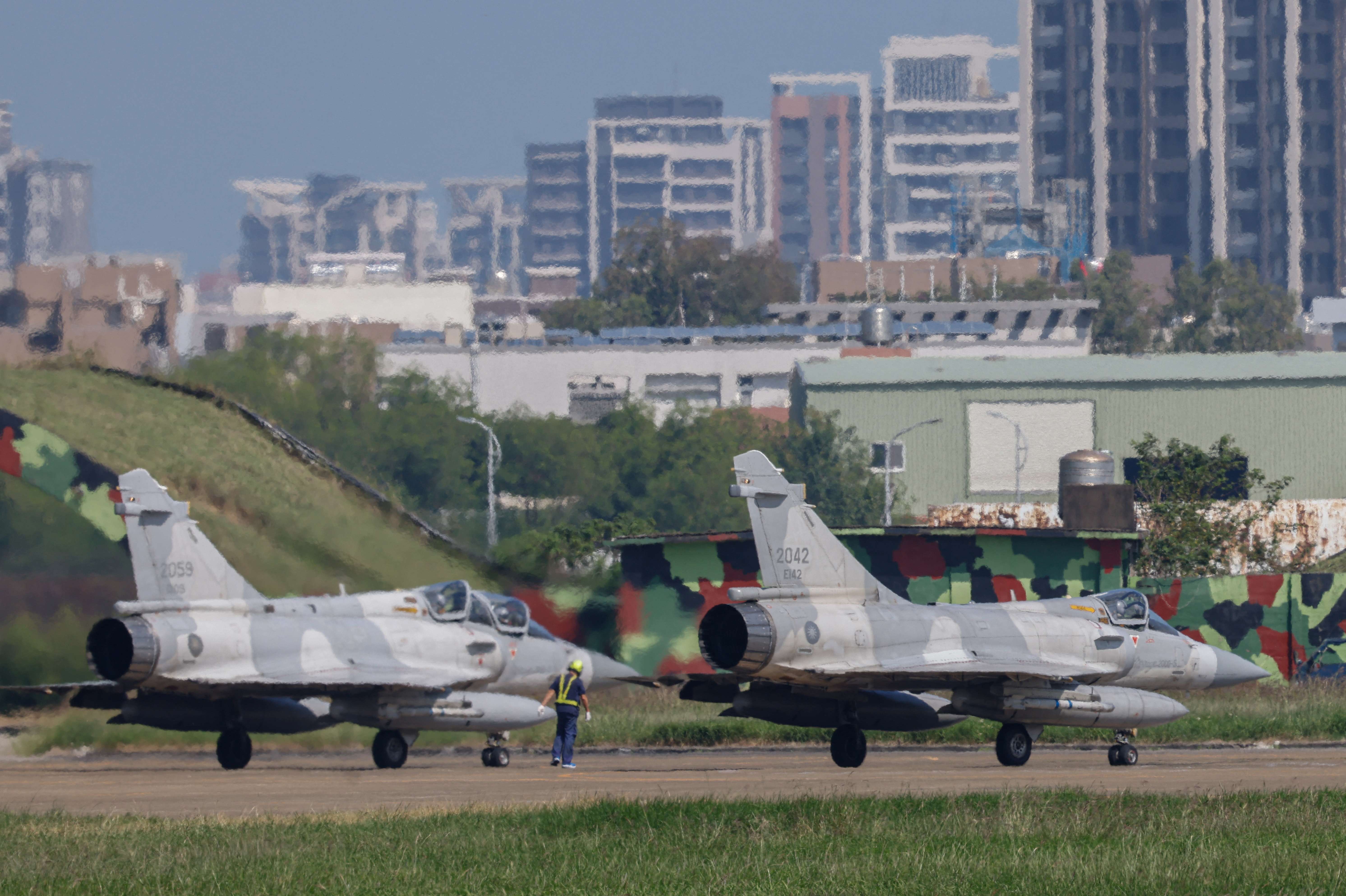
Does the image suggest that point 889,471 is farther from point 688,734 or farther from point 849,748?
point 849,748

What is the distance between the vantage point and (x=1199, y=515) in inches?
2429

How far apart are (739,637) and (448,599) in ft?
19.2

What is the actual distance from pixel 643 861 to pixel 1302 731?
738 inches

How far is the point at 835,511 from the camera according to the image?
91.2 meters

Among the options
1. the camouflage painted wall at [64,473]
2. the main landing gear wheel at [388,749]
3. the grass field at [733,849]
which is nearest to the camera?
the grass field at [733,849]

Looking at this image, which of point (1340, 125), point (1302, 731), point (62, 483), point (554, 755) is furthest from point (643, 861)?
point (1340, 125)

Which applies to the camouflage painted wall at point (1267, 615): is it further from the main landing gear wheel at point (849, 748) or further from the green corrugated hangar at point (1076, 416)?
the green corrugated hangar at point (1076, 416)

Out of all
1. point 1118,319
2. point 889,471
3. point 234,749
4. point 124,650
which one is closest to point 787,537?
point 234,749

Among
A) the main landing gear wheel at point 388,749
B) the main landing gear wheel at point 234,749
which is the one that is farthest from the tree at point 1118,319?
the main landing gear wheel at point 234,749

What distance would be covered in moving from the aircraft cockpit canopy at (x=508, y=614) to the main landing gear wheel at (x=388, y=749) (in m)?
2.59

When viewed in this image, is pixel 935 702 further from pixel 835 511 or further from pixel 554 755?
pixel 835 511

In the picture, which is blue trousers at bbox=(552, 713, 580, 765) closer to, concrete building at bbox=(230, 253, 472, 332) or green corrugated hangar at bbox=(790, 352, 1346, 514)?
green corrugated hangar at bbox=(790, 352, 1346, 514)

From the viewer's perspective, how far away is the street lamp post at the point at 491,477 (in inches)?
1623

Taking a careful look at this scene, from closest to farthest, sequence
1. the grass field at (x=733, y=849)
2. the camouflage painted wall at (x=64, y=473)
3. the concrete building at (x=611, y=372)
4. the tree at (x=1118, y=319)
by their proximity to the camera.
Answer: the grass field at (x=733, y=849) < the camouflage painted wall at (x=64, y=473) < the concrete building at (x=611, y=372) < the tree at (x=1118, y=319)
